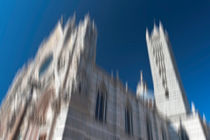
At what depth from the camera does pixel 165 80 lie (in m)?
41.2

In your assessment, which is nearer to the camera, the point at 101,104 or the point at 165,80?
the point at 101,104

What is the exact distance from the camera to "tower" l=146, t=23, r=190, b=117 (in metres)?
36.2

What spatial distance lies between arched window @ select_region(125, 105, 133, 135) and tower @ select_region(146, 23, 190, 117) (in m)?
14.8

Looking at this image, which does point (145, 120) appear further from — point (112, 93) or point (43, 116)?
point (43, 116)

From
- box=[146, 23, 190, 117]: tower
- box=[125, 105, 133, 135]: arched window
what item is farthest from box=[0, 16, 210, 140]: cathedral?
box=[146, 23, 190, 117]: tower

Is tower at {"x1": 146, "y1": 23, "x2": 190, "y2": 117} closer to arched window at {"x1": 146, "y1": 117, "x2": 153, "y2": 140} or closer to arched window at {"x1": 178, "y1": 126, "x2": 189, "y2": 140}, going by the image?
arched window at {"x1": 178, "y1": 126, "x2": 189, "y2": 140}

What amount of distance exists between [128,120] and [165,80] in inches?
844

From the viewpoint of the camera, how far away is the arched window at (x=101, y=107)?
18747 millimetres

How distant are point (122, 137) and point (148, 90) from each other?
1559 inches

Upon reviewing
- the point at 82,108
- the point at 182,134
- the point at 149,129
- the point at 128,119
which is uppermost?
the point at 182,134

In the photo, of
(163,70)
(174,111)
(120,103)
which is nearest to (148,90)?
(163,70)

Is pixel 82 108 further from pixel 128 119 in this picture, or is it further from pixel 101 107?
pixel 128 119

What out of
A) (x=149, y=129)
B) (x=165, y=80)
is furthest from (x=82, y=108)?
(x=165, y=80)

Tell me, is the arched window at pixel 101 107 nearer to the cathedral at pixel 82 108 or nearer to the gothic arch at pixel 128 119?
the cathedral at pixel 82 108
